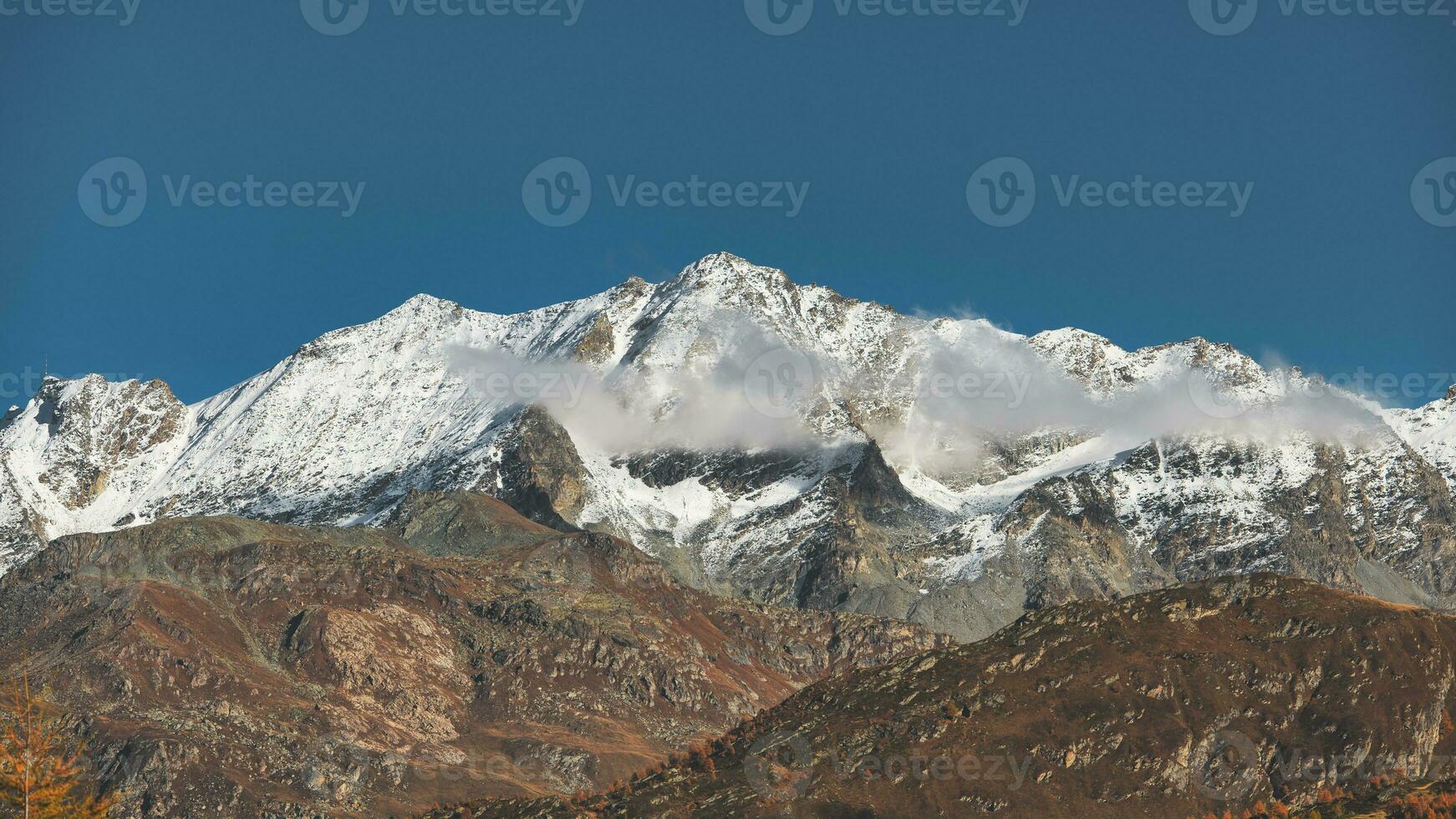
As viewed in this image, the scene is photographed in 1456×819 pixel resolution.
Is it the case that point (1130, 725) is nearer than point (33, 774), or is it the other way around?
point (33, 774)

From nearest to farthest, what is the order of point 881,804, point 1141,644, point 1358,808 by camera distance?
point 1358,808 → point 881,804 → point 1141,644

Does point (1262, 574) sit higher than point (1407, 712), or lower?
higher

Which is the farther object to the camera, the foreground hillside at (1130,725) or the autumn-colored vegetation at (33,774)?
the foreground hillside at (1130,725)

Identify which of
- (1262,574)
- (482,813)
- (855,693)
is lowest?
(482,813)

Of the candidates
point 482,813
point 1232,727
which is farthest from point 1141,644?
point 482,813

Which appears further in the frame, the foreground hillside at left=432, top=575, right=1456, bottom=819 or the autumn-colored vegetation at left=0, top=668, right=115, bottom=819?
the foreground hillside at left=432, top=575, right=1456, bottom=819

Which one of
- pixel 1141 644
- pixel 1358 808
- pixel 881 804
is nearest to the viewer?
pixel 1358 808

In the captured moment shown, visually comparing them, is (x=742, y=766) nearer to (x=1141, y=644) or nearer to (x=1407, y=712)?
(x=1141, y=644)

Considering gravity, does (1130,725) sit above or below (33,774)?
above
